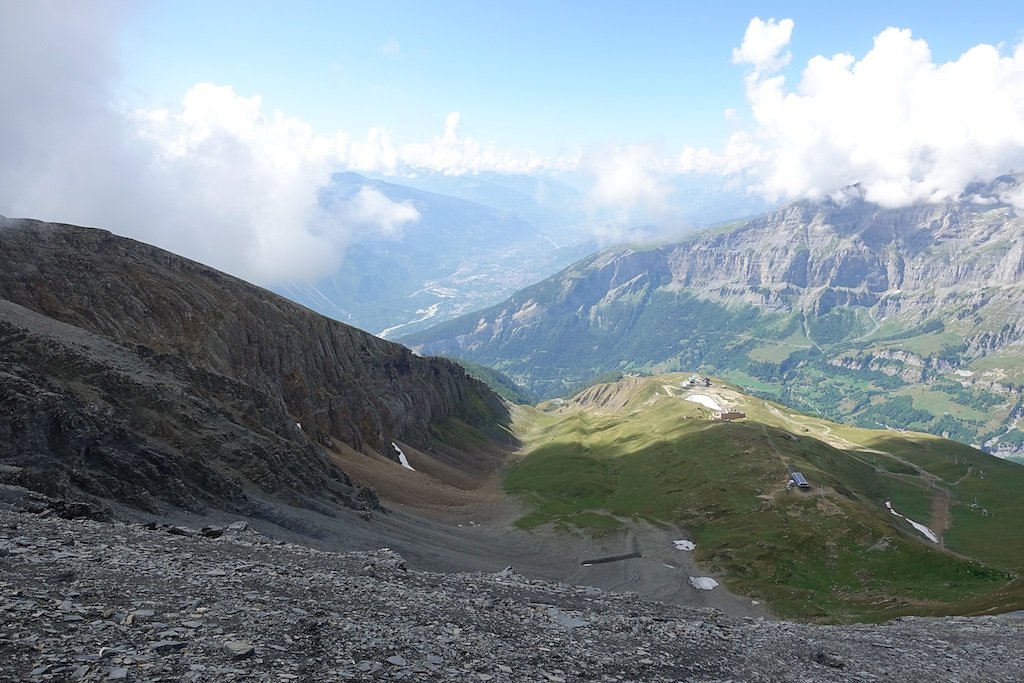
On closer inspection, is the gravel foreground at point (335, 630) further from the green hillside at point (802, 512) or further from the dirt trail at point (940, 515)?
the dirt trail at point (940, 515)

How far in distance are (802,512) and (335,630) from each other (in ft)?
345

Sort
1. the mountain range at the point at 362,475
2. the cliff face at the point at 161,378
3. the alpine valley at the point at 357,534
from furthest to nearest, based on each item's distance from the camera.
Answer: the mountain range at the point at 362,475, the cliff face at the point at 161,378, the alpine valley at the point at 357,534

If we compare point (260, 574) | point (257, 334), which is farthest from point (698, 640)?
point (257, 334)

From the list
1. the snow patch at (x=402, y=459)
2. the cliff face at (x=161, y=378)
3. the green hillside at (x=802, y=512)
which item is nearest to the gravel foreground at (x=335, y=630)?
the cliff face at (x=161, y=378)

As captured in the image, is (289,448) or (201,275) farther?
(201,275)

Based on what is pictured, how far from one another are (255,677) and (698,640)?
2313 centimetres

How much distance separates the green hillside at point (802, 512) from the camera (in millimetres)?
81688

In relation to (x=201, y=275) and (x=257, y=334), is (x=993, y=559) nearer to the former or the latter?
(x=257, y=334)

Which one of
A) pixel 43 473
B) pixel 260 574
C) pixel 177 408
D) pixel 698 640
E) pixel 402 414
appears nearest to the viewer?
pixel 260 574

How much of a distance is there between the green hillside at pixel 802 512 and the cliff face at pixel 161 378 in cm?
5250

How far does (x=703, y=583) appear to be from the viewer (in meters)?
87.6

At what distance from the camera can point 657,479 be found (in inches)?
5610

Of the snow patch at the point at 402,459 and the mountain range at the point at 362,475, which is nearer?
the mountain range at the point at 362,475

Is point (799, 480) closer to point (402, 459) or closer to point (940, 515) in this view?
point (940, 515)
